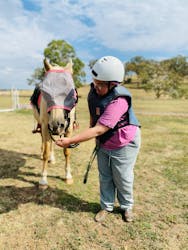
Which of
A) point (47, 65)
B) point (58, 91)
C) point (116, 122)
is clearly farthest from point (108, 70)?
point (47, 65)

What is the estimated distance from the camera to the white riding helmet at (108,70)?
2887 millimetres

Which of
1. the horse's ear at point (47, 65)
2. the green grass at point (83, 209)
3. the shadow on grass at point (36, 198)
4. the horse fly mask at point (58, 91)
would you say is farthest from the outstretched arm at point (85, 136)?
the horse's ear at point (47, 65)

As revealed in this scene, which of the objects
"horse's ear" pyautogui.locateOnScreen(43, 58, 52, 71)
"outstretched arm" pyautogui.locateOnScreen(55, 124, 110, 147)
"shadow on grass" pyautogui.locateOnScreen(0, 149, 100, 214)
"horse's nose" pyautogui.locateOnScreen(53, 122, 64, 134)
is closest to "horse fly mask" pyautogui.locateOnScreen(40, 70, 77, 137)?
"horse's nose" pyautogui.locateOnScreen(53, 122, 64, 134)

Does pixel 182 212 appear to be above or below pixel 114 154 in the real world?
below

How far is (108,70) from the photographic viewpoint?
2.88 metres

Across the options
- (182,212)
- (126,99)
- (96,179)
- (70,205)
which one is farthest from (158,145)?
(126,99)

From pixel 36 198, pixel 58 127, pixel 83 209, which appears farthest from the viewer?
pixel 36 198

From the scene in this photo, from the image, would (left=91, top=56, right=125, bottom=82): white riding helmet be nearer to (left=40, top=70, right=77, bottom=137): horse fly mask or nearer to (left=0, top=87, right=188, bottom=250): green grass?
(left=40, top=70, right=77, bottom=137): horse fly mask

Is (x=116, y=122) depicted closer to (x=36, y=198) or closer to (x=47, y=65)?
(x=47, y=65)

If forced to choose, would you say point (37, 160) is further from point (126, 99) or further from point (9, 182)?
point (126, 99)

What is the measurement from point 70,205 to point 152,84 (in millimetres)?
47822

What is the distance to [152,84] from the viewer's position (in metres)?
49.2

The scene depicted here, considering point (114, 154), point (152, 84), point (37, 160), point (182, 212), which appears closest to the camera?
point (114, 154)

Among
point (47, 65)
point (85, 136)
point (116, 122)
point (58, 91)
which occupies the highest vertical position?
point (47, 65)
